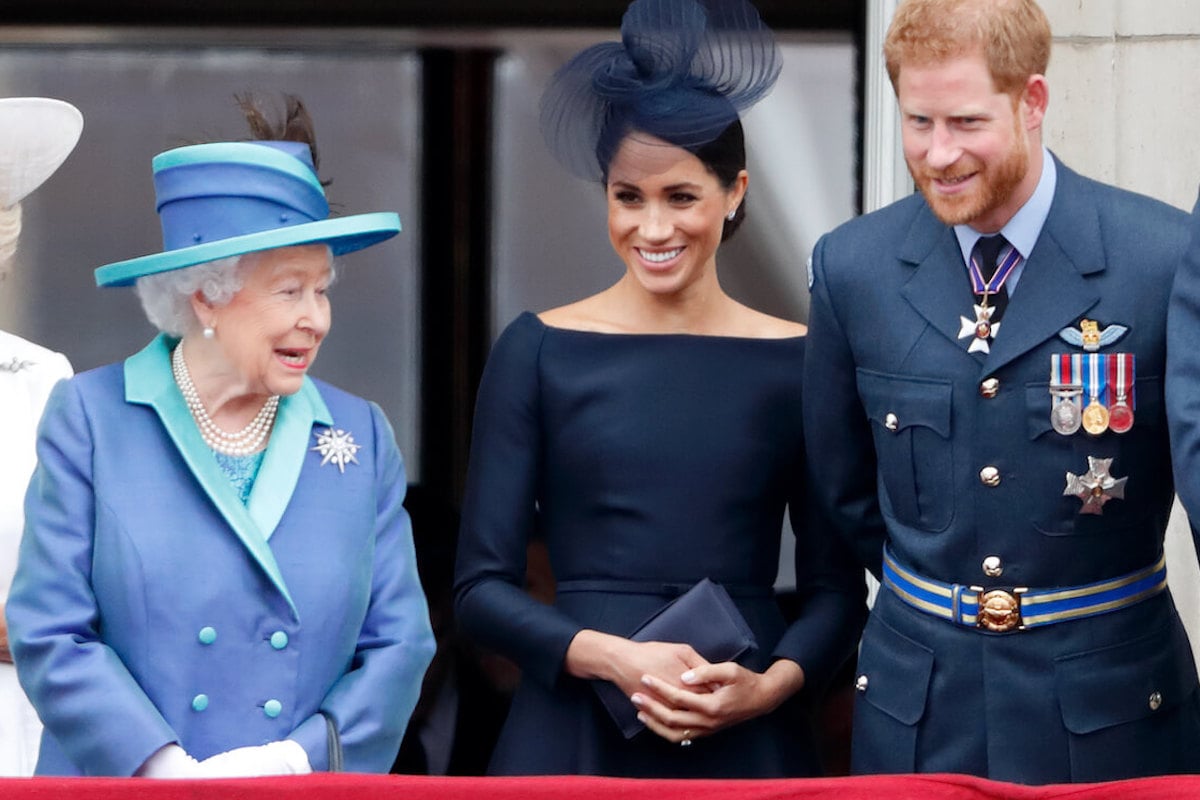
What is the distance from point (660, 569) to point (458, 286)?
128 cm

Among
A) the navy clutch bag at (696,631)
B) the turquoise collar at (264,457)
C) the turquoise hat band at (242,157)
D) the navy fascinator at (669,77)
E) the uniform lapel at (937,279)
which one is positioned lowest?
the navy clutch bag at (696,631)

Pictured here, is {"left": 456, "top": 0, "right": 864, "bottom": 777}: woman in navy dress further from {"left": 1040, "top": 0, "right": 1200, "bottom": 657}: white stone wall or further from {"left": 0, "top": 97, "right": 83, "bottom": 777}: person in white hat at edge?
{"left": 1040, "top": 0, "right": 1200, "bottom": 657}: white stone wall

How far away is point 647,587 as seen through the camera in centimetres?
298

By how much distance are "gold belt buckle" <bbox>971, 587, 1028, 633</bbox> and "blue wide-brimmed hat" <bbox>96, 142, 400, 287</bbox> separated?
36.7 inches

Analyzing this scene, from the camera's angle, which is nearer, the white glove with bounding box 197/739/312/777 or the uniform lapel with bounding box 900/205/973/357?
the white glove with bounding box 197/739/312/777

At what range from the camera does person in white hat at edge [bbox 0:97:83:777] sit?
116 inches

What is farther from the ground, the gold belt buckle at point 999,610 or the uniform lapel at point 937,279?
the uniform lapel at point 937,279

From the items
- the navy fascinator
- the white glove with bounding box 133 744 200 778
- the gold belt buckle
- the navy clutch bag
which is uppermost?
the navy fascinator

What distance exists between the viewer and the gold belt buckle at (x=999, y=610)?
264 cm

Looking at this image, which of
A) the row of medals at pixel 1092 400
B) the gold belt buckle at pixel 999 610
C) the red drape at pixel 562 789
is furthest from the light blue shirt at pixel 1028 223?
the red drape at pixel 562 789

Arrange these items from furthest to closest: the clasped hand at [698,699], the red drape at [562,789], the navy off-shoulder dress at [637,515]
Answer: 1. the navy off-shoulder dress at [637,515]
2. the clasped hand at [698,699]
3. the red drape at [562,789]

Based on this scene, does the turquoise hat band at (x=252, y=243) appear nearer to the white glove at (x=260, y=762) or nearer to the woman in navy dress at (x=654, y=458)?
the woman in navy dress at (x=654, y=458)

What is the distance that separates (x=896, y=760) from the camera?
273 cm

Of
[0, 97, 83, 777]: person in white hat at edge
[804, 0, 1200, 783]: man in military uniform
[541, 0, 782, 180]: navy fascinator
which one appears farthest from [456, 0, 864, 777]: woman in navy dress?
[0, 97, 83, 777]: person in white hat at edge
